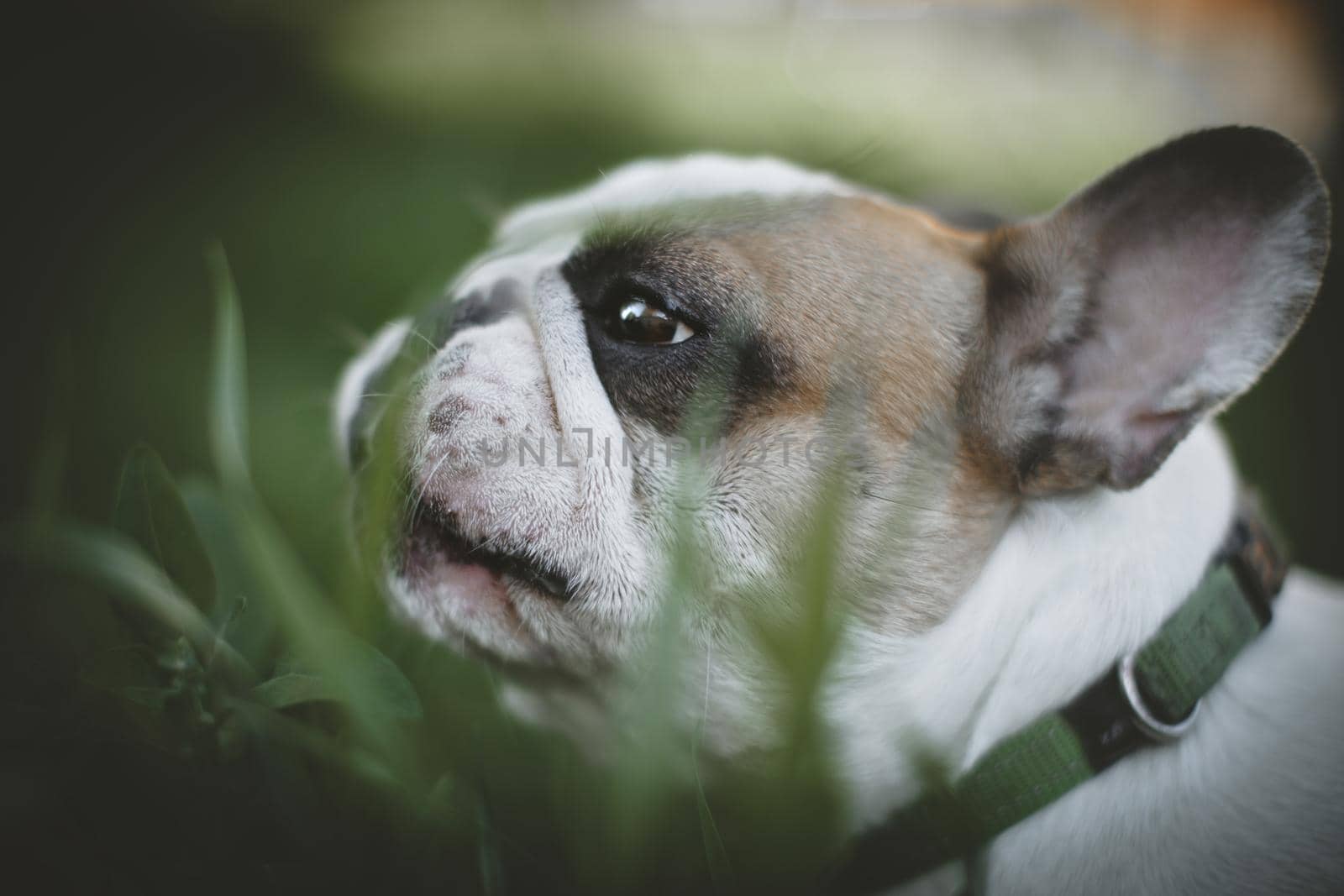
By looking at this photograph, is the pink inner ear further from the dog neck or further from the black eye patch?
the black eye patch

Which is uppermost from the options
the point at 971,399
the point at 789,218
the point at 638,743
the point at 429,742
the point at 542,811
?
the point at 789,218

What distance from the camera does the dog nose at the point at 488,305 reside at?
63.4 inches

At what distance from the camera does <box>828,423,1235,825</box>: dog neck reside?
1414mm

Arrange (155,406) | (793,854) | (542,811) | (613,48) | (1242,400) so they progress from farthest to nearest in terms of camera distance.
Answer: (613,48), (1242,400), (155,406), (542,811), (793,854)

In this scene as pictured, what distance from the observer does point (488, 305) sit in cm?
163

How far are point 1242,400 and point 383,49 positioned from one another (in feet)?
14.5

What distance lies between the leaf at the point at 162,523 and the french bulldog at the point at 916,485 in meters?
0.31

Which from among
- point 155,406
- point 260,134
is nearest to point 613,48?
point 260,134

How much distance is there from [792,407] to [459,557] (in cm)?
59

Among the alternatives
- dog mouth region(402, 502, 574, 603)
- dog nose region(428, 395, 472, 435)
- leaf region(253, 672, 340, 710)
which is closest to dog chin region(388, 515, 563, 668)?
dog mouth region(402, 502, 574, 603)

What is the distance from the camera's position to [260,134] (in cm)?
404

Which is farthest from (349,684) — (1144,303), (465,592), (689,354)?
(1144,303)

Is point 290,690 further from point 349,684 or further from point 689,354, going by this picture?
point 689,354

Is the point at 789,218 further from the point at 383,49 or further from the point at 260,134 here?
the point at 383,49
